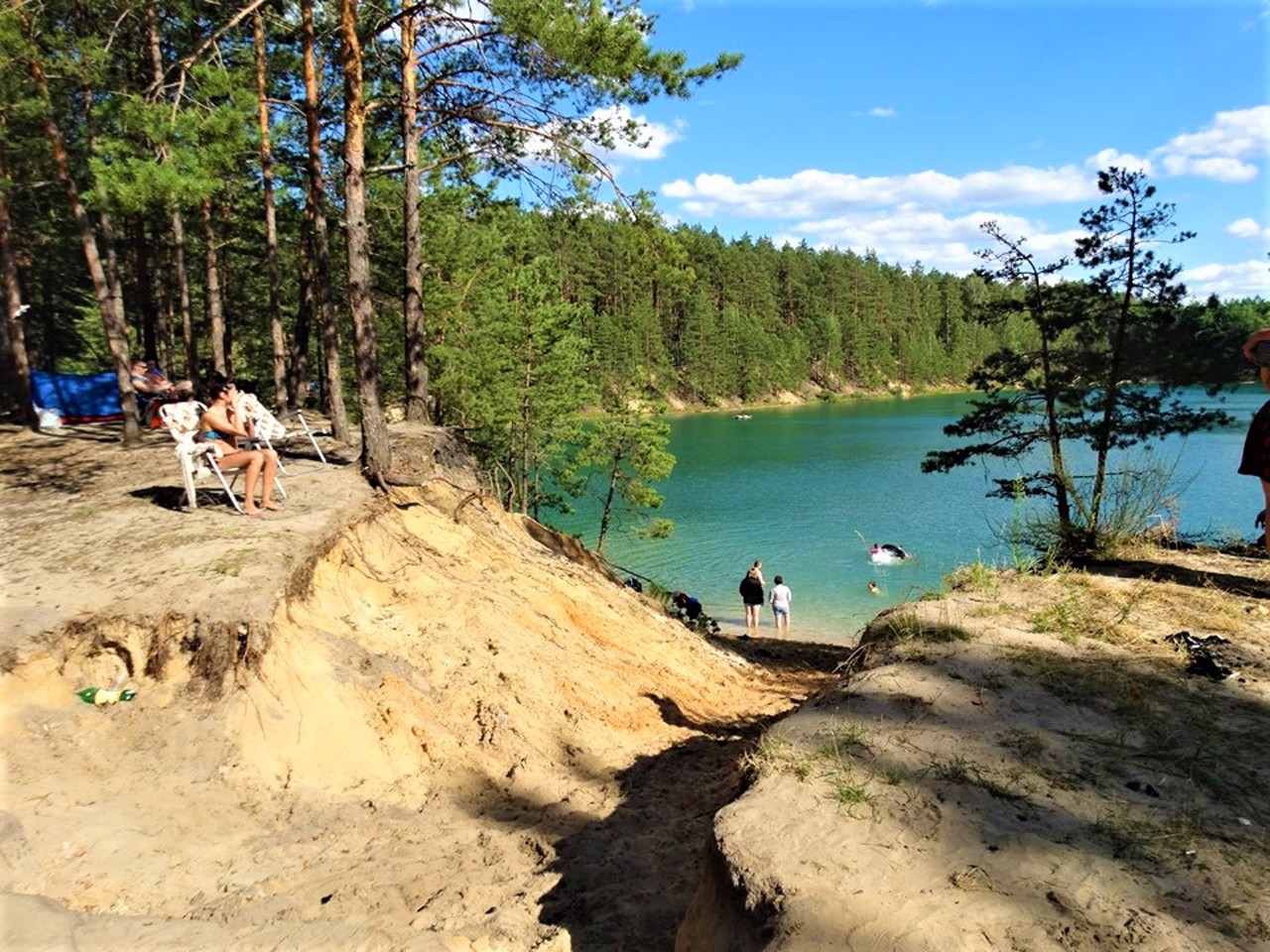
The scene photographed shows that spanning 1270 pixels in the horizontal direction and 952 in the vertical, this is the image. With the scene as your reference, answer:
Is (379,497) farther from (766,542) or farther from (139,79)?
(766,542)

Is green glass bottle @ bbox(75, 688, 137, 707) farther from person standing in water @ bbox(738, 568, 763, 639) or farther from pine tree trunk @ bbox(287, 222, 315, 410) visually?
person standing in water @ bbox(738, 568, 763, 639)

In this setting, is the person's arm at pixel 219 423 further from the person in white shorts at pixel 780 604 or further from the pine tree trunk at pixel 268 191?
the person in white shorts at pixel 780 604

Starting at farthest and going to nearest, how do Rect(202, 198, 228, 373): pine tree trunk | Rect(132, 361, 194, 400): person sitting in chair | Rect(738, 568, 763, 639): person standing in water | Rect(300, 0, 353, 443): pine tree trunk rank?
Rect(738, 568, 763, 639): person standing in water → Rect(202, 198, 228, 373): pine tree trunk → Rect(132, 361, 194, 400): person sitting in chair → Rect(300, 0, 353, 443): pine tree trunk

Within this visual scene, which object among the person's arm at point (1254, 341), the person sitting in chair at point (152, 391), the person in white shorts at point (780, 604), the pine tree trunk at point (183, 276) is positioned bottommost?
the person in white shorts at point (780, 604)

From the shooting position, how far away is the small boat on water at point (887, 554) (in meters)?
26.3

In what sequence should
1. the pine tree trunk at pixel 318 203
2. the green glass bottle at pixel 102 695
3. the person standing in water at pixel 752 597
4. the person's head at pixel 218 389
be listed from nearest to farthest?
the green glass bottle at pixel 102 695
the person's head at pixel 218 389
the pine tree trunk at pixel 318 203
the person standing in water at pixel 752 597

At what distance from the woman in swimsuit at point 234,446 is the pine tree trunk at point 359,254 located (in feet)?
4.74

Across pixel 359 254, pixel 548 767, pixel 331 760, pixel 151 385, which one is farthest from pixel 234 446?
pixel 151 385

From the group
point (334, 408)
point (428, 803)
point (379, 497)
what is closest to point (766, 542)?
point (334, 408)

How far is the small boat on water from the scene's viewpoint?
26.3 meters

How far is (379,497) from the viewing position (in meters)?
8.77

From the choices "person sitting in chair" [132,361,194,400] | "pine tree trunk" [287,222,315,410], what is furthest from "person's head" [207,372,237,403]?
"pine tree trunk" [287,222,315,410]

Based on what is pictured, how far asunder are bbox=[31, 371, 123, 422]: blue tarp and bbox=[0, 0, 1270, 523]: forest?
43 cm

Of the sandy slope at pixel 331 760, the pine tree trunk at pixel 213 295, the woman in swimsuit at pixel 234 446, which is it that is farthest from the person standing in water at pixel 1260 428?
the pine tree trunk at pixel 213 295
